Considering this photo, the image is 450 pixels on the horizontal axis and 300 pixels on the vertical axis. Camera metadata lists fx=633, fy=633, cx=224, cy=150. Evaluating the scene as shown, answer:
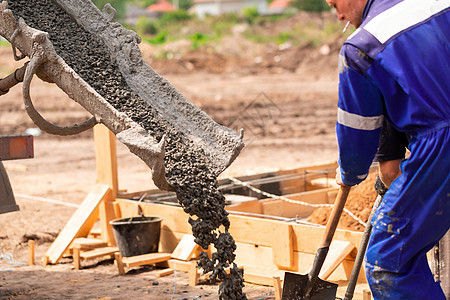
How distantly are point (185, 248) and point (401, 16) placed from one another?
3487 millimetres

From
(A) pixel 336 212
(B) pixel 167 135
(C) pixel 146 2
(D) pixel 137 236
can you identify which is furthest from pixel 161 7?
(A) pixel 336 212

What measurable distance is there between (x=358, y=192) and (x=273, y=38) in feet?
89.5

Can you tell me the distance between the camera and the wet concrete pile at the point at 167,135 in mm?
3693

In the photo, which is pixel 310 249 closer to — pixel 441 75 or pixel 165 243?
pixel 165 243

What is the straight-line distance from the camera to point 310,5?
45969 millimetres

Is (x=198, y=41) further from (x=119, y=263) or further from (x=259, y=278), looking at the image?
(x=259, y=278)

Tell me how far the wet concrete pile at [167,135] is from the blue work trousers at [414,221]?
1.20m

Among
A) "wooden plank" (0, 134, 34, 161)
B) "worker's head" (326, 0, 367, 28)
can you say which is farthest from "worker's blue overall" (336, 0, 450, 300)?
"wooden plank" (0, 134, 34, 161)

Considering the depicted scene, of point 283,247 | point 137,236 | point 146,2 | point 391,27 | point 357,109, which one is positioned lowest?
point 283,247

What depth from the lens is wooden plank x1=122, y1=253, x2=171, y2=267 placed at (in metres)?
5.54

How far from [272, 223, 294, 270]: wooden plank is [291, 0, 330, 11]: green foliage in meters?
39.7

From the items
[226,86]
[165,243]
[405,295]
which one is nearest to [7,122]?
[226,86]

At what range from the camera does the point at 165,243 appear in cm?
600

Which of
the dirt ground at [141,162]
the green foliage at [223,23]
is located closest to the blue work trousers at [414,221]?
the dirt ground at [141,162]
